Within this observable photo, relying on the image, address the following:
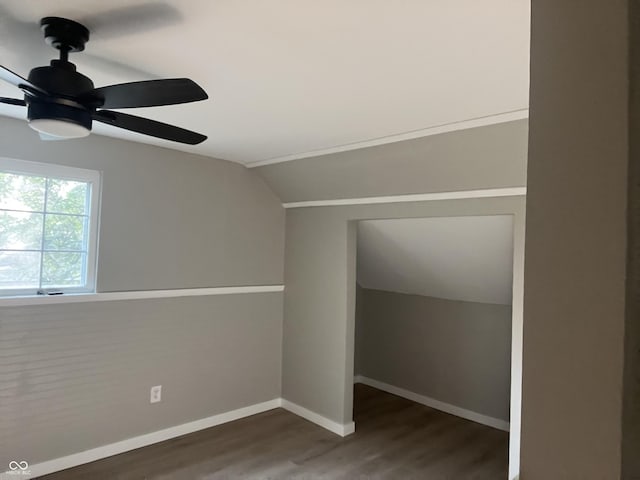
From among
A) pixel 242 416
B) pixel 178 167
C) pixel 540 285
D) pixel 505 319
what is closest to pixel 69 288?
pixel 178 167

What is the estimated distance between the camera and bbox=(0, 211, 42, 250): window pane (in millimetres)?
2525

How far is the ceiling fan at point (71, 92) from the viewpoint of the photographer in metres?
1.31

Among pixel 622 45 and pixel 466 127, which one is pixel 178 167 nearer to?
pixel 466 127

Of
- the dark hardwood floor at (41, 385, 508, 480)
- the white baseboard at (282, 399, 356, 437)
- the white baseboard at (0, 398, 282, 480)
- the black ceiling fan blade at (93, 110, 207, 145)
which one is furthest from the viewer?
the white baseboard at (282, 399, 356, 437)

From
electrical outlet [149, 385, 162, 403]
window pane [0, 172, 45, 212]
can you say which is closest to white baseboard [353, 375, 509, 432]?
electrical outlet [149, 385, 162, 403]

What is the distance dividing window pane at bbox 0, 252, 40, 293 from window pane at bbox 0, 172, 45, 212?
294 millimetres

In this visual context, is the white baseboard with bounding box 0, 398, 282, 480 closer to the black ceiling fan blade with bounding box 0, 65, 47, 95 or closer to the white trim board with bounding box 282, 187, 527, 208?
the white trim board with bounding box 282, 187, 527, 208

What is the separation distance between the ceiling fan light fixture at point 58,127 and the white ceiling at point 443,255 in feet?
7.72

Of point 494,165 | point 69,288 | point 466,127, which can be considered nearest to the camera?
point 466,127

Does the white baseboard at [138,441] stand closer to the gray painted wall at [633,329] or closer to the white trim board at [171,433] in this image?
the white trim board at [171,433]

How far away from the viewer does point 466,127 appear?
7.32 ft

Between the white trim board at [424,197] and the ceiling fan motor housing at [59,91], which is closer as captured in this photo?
the ceiling fan motor housing at [59,91]

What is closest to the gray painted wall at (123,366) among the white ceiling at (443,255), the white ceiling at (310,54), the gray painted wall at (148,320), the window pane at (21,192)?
the gray painted wall at (148,320)

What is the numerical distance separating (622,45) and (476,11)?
3.22 ft
